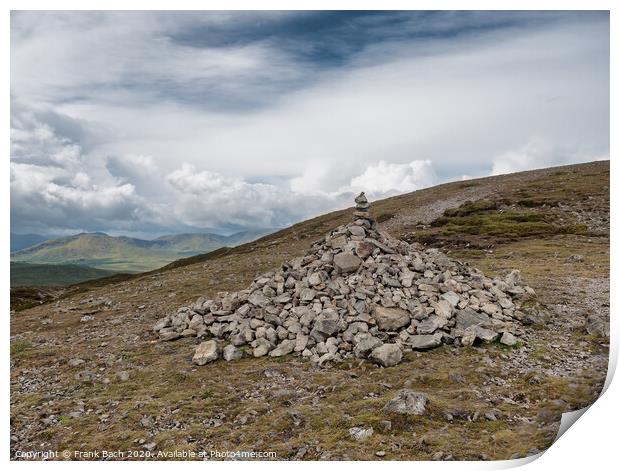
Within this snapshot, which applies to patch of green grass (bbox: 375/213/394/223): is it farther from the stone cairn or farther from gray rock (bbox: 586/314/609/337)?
gray rock (bbox: 586/314/609/337)

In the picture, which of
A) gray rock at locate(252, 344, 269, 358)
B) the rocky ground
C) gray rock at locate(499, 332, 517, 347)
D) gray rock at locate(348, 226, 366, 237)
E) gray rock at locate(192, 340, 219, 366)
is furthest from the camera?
gray rock at locate(348, 226, 366, 237)

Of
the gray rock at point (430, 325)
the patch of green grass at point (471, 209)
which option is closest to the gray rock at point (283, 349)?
the gray rock at point (430, 325)

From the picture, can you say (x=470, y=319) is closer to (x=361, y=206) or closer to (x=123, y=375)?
(x=361, y=206)

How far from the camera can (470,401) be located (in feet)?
41.8

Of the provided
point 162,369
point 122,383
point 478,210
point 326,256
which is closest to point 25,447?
point 122,383

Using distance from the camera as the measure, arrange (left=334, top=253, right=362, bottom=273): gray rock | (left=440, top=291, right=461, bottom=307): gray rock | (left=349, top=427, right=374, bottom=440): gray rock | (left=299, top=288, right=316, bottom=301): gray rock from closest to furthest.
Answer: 1. (left=349, top=427, right=374, bottom=440): gray rock
2. (left=440, top=291, right=461, bottom=307): gray rock
3. (left=299, top=288, right=316, bottom=301): gray rock
4. (left=334, top=253, right=362, bottom=273): gray rock

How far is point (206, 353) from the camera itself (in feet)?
58.7

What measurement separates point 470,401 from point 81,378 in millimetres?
15337

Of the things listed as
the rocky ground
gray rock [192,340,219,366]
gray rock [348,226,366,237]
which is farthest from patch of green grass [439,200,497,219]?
gray rock [192,340,219,366]

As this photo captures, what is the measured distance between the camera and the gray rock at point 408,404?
11883 mm

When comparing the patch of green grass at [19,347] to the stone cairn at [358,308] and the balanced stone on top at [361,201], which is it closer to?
the stone cairn at [358,308]

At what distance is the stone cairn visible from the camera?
692 inches

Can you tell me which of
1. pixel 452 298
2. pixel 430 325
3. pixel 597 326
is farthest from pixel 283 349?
pixel 597 326

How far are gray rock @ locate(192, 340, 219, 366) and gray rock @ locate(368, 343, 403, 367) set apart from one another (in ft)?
22.7
